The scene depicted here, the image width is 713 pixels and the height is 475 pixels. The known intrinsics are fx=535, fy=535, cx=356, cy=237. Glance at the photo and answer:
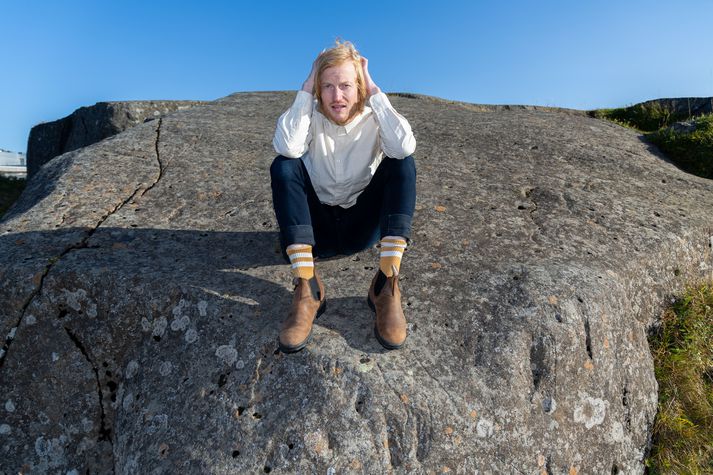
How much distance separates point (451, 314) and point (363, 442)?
1.11m

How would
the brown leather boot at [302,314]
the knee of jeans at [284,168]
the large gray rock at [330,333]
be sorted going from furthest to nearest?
the knee of jeans at [284,168], the brown leather boot at [302,314], the large gray rock at [330,333]

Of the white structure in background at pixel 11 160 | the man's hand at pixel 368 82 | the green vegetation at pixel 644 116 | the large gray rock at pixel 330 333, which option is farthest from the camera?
the white structure in background at pixel 11 160

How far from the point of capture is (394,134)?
12.6ft

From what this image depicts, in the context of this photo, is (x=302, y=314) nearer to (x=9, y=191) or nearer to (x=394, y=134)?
(x=394, y=134)

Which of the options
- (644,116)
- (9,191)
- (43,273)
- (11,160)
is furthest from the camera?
(11,160)

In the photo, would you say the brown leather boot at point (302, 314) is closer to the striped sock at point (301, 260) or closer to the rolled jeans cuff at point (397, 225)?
the striped sock at point (301, 260)

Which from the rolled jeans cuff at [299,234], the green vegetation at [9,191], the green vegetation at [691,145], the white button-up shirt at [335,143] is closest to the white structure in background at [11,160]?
the green vegetation at [9,191]

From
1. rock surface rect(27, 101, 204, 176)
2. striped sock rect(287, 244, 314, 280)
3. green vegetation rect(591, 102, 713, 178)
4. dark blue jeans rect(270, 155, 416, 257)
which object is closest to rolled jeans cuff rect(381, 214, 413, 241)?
dark blue jeans rect(270, 155, 416, 257)

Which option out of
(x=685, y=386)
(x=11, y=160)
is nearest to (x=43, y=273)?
(x=685, y=386)

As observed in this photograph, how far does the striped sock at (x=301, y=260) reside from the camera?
12.3 ft

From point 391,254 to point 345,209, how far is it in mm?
710

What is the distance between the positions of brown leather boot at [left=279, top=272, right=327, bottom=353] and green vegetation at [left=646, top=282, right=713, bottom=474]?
2.79 metres

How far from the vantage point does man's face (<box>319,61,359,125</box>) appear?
12.9ft

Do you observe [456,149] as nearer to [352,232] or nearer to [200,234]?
[352,232]
